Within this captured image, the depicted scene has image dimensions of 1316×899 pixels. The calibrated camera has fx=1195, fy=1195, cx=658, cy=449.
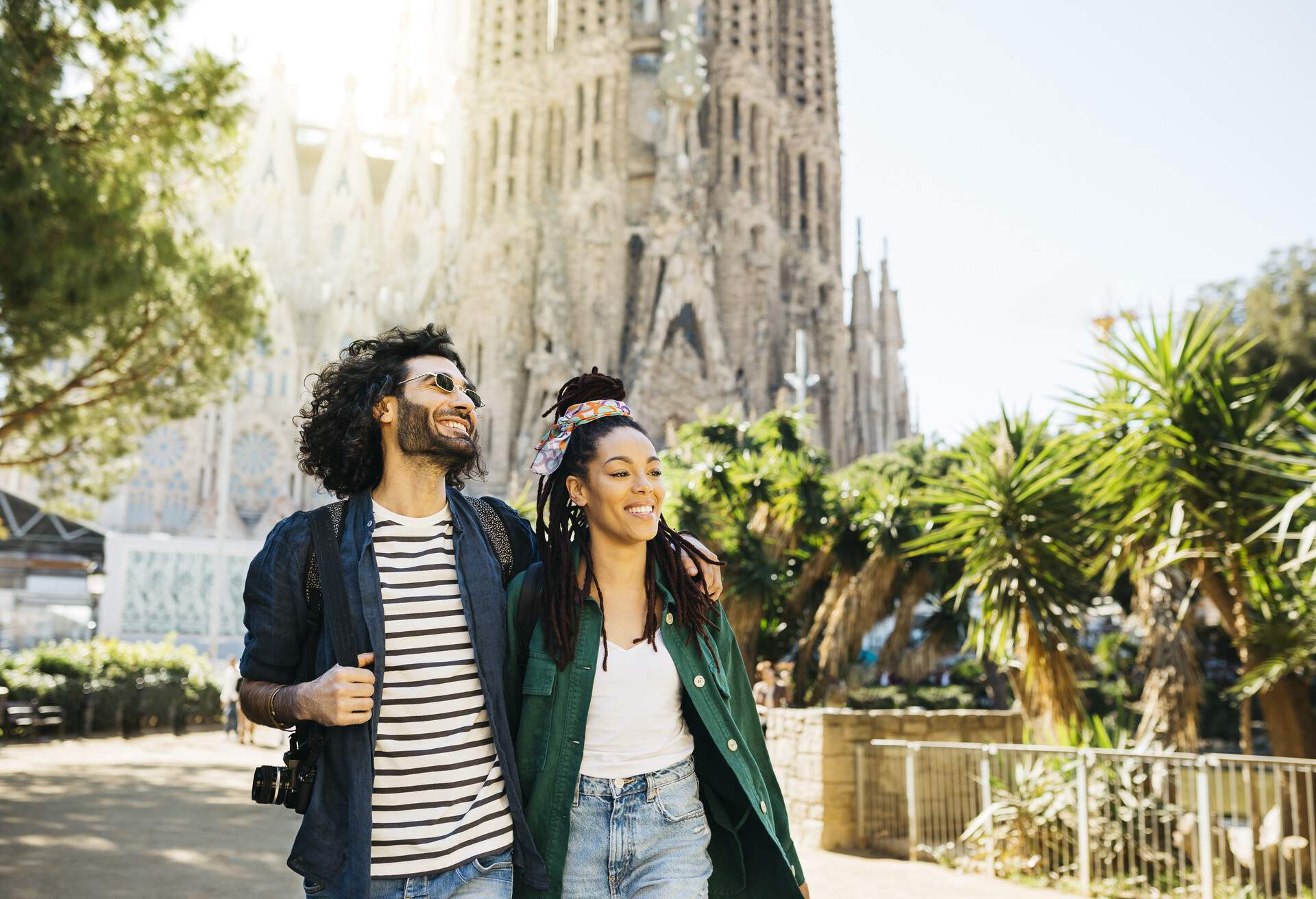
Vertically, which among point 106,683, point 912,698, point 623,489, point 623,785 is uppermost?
point 623,489

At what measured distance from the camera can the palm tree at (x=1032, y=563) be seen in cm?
789

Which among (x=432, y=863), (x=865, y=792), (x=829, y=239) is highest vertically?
(x=829, y=239)

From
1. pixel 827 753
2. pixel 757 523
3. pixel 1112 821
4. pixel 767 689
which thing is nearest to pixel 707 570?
Answer: pixel 1112 821

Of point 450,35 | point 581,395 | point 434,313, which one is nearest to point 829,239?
point 434,313

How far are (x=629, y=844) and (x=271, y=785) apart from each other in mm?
693

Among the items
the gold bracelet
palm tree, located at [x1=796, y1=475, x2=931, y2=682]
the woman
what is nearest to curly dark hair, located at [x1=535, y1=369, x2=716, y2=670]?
the woman

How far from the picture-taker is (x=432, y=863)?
2.20 m

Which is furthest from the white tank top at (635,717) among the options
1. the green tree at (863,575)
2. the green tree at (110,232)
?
the green tree at (863,575)

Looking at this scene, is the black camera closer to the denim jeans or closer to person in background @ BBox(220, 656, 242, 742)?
the denim jeans

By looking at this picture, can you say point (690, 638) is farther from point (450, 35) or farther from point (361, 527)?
point (450, 35)

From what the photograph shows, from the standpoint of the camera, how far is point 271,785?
2.23 metres

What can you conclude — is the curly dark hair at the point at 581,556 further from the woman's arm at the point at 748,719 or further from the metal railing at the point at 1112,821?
the metal railing at the point at 1112,821

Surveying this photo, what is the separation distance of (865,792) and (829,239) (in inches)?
1470

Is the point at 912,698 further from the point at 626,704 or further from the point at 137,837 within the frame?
the point at 626,704
